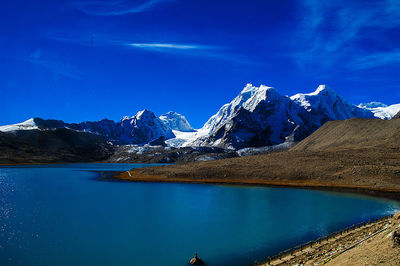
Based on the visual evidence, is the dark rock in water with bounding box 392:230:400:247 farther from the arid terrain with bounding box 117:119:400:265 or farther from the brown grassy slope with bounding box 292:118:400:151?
the brown grassy slope with bounding box 292:118:400:151

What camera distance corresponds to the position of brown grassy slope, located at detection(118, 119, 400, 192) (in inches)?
3169

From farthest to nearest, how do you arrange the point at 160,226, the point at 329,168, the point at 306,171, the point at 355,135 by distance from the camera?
the point at 355,135 < the point at 306,171 < the point at 329,168 < the point at 160,226

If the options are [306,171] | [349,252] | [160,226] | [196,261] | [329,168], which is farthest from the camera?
[306,171]

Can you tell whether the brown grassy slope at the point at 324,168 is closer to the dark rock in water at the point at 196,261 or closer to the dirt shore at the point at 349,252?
the dirt shore at the point at 349,252

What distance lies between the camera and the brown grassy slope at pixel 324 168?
80.5 m

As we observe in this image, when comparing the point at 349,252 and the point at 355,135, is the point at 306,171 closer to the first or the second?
the point at 355,135

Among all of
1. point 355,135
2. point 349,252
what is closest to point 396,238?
point 349,252

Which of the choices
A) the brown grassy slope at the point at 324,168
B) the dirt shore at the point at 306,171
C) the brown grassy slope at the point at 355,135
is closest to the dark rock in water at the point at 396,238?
the dirt shore at the point at 306,171

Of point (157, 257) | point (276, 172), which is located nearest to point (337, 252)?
point (157, 257)

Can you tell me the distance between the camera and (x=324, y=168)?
90.3 metres

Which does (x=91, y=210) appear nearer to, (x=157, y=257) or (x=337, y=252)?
(x=157, y=257)

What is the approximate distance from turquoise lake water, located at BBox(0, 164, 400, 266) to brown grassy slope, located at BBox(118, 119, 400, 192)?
2225 cm

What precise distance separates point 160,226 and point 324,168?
70.3 meters

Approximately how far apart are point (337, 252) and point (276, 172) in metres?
73.1
